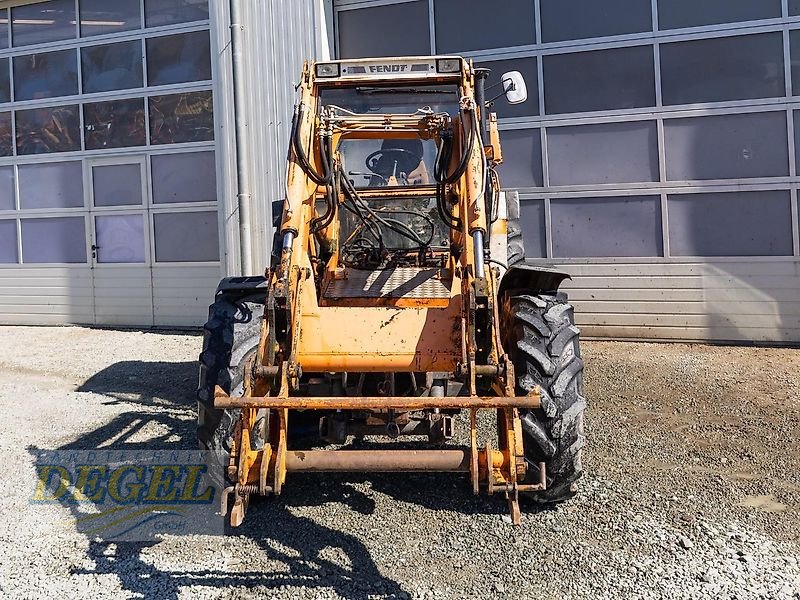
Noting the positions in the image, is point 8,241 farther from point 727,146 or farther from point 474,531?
point 727,146

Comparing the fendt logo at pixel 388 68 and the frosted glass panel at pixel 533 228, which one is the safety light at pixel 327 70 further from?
the frosted glass panel at pixel 533 228

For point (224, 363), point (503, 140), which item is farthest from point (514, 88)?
point (503, 140)

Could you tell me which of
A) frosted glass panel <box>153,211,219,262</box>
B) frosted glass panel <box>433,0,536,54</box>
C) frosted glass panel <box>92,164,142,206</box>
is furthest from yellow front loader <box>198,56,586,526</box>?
frosted glass panel <box>92,164,142,206</box>

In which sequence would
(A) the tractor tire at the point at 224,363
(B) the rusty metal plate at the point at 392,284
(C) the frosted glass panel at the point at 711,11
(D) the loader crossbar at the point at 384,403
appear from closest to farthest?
(D) the loader crossbar at the point at 384,403 → (A) the tractor tire at the point at 224,363 → (B) the rusty metal plate at the point at 392,284 → (C) the frosted glass panel at the point at 711,11

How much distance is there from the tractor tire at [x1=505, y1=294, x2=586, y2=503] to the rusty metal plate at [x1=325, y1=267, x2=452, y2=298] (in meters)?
0.52

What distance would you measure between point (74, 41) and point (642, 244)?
9489 mm

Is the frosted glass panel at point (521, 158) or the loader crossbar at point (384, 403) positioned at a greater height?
the frosted glass panel at point (521, 158)

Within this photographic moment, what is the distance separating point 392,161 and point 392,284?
1.64 m

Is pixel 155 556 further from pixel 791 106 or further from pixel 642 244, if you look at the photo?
pixel 791 106

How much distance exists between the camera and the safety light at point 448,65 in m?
4.33

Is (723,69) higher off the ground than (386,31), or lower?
lower

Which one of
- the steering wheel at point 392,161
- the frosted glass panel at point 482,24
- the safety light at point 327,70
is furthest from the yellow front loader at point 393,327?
the frosted glass panel at point 482,24

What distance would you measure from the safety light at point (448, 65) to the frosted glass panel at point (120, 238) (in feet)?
25.1

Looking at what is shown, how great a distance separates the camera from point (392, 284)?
13.7 feet
